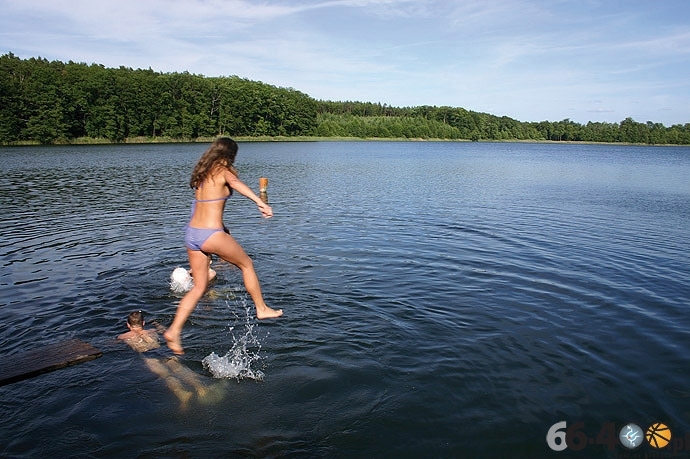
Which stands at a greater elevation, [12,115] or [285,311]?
[12,115]

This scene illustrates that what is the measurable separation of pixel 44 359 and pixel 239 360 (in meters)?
2.72

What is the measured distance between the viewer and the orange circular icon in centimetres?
570

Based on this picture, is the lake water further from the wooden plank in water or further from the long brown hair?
the long brown hair

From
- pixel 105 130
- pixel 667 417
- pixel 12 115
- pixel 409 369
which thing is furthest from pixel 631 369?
pixel 105 130

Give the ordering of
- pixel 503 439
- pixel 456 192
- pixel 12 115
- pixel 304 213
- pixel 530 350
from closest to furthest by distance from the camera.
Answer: pixel 503 439 → pixel 530 350 → pixel 304 213 → pixel 456 192 → pixel 12 115

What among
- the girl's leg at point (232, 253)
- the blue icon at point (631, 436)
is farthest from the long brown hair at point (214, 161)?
the blue icon at point (631, 436)

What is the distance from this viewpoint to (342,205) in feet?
79.5

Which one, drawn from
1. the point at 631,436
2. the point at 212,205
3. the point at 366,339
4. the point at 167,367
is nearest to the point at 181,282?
the point at 167,367

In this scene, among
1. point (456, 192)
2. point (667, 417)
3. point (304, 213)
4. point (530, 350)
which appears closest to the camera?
point (667, 417)

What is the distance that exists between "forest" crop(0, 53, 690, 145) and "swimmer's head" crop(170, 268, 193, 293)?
8384cm

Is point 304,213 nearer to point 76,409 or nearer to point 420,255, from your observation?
point 420,255

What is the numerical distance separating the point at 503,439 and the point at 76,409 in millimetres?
5482

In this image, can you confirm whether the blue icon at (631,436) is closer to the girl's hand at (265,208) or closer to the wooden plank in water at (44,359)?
the girl's hand at (265,208)

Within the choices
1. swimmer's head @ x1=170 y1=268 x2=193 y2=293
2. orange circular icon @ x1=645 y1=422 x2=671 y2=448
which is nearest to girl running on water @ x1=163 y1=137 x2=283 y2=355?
swimmer's head @ x1=170 y1=268 x2=193 y2=293
